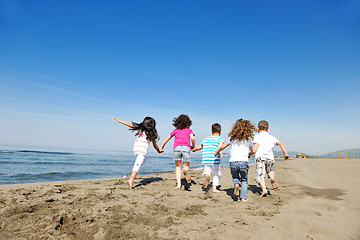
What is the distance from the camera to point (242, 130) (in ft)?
15.9

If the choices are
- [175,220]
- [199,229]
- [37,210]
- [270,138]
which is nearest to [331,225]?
[199,229]

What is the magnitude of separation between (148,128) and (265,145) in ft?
11.1

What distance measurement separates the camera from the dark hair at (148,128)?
599 centimetres

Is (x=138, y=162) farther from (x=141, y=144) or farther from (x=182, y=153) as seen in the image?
(x=182, y=153)

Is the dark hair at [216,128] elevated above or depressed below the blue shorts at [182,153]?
above

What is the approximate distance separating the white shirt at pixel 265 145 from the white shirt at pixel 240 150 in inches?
19.2

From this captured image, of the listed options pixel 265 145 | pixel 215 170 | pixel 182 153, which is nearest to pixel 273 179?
pixel 265 145

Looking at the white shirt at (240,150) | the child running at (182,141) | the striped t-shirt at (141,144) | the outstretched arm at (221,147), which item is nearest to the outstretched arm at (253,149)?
the white shirt at (240,150)

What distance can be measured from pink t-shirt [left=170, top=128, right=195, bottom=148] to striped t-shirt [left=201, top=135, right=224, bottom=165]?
0.67 meters

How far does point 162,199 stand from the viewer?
176 inches

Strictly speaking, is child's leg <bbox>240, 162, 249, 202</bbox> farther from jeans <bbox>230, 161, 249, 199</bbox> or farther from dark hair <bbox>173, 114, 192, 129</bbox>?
dark hair <bbox>173, 114, 192, 129</bbox>

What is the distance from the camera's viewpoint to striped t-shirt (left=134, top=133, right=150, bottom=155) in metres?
5.95

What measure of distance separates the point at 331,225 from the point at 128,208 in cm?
330

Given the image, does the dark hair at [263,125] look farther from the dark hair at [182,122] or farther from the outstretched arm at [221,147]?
the dark hair at [182,122]
